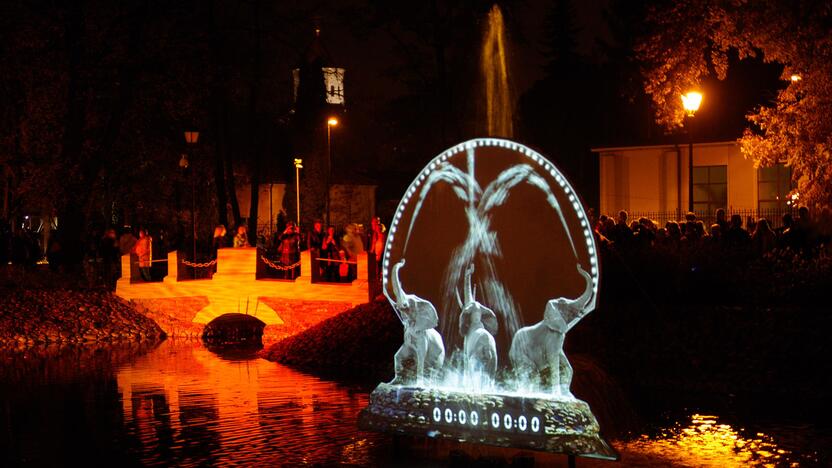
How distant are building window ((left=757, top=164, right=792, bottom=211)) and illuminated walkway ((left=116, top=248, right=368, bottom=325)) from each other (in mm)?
24140

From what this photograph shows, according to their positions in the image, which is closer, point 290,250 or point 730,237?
point 730,237

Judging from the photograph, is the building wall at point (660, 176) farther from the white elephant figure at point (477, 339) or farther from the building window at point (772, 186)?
the white elephant figure at point (477, 339)

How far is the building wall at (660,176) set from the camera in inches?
1799

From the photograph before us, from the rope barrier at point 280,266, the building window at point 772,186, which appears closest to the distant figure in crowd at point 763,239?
the rope barrier at point 280,266

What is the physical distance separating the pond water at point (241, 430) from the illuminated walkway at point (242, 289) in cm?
423

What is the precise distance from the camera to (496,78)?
13.2 metres

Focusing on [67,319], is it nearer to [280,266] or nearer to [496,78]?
[280,266]

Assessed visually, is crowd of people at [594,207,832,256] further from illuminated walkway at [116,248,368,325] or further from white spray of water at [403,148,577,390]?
white spray of water at [403,148,577,390]

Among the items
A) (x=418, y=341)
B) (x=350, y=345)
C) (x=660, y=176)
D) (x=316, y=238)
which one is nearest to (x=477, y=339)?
(x=418, y=341)

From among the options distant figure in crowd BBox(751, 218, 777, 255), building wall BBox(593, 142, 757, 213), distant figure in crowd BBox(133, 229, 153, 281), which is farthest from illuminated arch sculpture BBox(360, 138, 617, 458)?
building wall BBox(593, 142, 757, 213)

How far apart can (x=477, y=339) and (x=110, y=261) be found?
2825cm

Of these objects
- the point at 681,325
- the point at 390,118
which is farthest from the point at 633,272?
the point at 390,118

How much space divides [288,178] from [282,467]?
68016 millimetres

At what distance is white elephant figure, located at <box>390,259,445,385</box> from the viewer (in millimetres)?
12539
